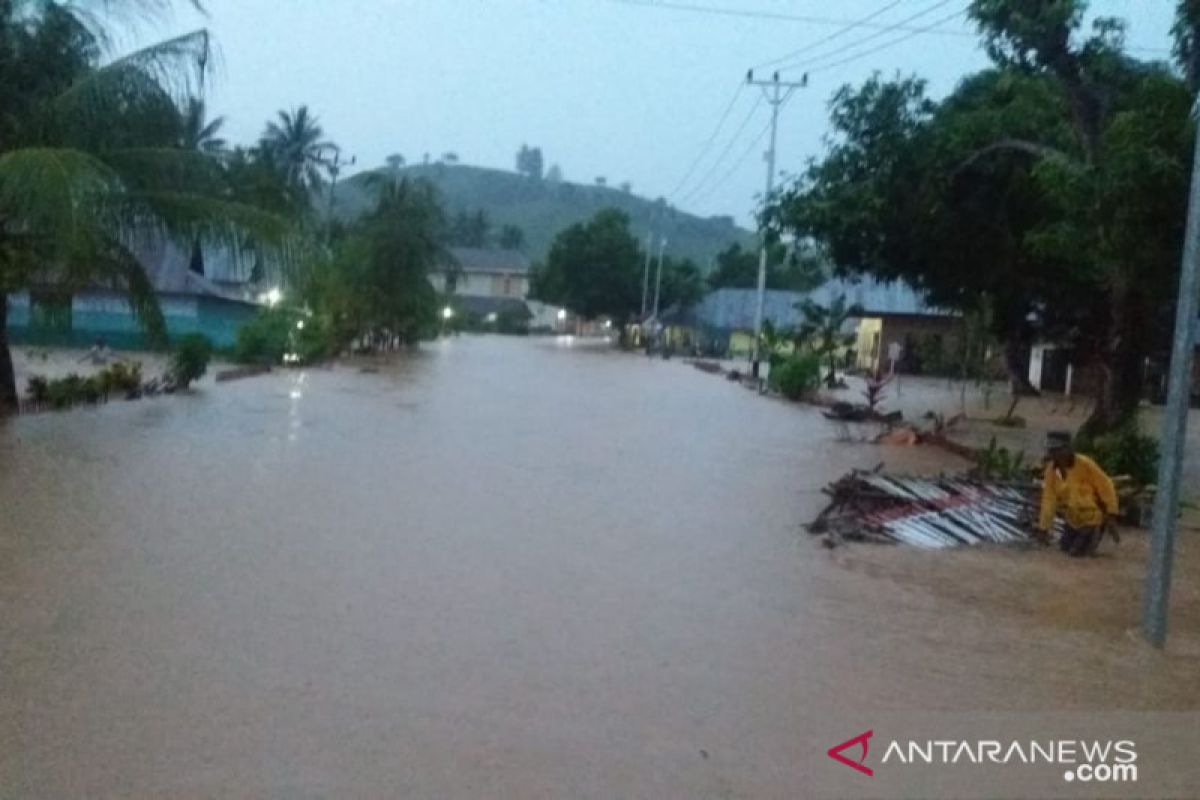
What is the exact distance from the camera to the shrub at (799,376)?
37062mm

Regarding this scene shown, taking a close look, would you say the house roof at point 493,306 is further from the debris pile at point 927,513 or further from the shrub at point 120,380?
the debris pile at point 927,513

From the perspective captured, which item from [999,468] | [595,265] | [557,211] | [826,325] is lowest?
[999,468]

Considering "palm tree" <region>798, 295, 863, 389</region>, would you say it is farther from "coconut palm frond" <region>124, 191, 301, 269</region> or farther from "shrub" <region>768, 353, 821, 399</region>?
"coconut palm frond" <region>124, 191, 301, 269</region>

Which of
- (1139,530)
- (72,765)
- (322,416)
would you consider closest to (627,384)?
(322,416)

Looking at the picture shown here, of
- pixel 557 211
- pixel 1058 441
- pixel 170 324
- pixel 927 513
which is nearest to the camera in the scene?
pixel 1058 441

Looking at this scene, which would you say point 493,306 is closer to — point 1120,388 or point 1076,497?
point 1120,388

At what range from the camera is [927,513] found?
13.2 metres

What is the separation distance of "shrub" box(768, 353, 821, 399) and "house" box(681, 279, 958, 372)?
2.90 m

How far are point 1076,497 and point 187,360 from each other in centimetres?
1976

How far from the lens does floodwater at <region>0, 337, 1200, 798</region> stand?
617 centimetres

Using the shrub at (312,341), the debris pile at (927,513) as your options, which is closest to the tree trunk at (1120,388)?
the debris pile at (927,513)

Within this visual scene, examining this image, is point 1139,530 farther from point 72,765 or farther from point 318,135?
point 318,135

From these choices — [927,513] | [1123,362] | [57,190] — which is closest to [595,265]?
[1123,362]

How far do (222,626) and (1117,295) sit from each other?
1384cm
